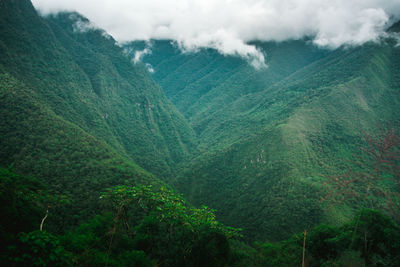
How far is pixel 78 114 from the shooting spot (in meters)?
103

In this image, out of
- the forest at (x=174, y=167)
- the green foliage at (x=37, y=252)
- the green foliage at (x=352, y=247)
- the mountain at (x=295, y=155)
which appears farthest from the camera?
the mountain at (x=295, y=155)

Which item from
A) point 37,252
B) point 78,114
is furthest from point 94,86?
point 37,252

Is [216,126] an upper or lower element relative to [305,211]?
upper

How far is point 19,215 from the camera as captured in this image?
14.6 metres

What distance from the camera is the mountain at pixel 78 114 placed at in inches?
2265

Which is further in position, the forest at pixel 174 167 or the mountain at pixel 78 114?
the mountain at pixel 78 114

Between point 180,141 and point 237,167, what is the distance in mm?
65911

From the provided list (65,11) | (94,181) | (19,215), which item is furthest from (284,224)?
(65,11)

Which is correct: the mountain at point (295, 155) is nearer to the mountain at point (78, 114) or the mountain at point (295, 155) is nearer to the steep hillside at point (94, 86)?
the steep hillside at point (94, 86)

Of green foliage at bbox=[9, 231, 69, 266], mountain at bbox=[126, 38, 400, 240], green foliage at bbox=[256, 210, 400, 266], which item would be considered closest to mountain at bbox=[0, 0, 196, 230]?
mountain at bbox=[126, 38, 400, 240]

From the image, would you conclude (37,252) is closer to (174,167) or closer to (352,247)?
(352,247)

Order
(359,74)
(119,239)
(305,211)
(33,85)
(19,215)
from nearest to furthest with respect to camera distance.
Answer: (19,215)
(119,239)
(305,211)
(33,85)
(359,74)

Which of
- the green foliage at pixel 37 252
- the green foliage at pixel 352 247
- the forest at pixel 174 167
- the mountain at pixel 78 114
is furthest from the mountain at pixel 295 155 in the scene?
the green foliage at pixel 37 252

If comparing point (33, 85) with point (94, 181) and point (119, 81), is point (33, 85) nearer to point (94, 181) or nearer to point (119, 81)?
point (94, 181)
